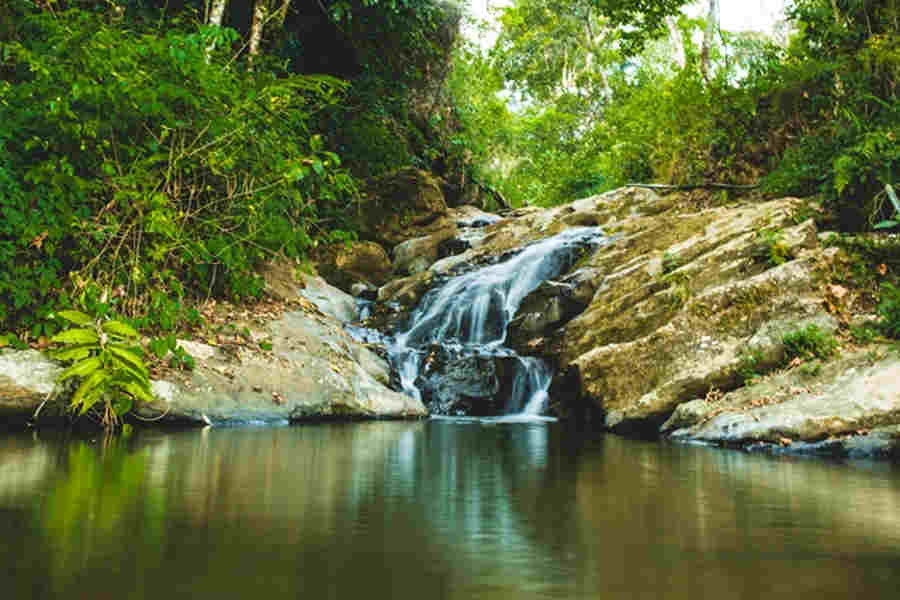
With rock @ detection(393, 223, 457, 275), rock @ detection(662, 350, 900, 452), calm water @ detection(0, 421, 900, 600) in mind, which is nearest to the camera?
calm water @ detection(0, 421, 900, 600)

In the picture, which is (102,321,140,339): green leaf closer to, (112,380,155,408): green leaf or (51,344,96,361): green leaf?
(51,344,96,361): green leaf

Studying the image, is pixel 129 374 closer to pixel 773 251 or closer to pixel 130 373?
pixel 130 373

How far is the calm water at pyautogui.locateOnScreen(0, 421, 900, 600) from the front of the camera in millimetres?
1225

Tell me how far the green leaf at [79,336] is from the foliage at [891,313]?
556 cm

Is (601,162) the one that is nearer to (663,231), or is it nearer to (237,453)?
(663,231)

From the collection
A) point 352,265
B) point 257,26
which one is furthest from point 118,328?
point 352,265

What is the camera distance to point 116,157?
16.3 feet

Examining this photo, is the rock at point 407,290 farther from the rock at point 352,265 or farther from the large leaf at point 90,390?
the large leaf at point 90,390

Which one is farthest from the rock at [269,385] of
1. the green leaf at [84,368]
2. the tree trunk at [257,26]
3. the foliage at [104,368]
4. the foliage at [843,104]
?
the foliage at [843,104]

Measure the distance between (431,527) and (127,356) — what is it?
3160 mm

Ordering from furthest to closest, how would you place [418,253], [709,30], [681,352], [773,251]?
1. [418,253]
2. [709,30]
3. [773,251]
4. [681,352]

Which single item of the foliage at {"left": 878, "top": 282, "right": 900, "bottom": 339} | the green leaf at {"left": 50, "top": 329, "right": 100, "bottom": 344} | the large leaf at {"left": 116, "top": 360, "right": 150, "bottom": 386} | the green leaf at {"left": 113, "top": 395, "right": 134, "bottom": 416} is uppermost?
the foliage at {"left": 878, "top": 282, "right": 900, "bottom": 339}

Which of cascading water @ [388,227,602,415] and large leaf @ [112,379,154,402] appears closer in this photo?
large leaf @ [112,379,154,402]

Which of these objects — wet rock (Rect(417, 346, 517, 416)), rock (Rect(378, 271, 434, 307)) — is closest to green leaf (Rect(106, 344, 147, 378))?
wet rock (Rect(417, 346, 517, 416))
